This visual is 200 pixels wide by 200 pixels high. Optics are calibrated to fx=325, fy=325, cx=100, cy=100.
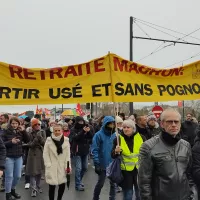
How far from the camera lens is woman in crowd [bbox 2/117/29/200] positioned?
6.48 metres

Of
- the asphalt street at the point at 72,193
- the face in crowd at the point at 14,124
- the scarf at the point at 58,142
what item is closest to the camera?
the scarf at the point at 58,142

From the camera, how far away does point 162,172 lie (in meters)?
3.14

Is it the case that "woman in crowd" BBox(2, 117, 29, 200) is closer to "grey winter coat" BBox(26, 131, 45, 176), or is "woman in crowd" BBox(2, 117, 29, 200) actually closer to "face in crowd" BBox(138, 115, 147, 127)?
"grey winter coat" BBox(26, 131, 45, 176)

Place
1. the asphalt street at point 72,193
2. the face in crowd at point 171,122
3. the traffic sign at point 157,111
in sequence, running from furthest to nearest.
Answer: the traffic sign at point 157,111
the asphalt street at point 72,193
the face in crowd at point 171,122

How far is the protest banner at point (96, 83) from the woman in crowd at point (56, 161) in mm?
1092

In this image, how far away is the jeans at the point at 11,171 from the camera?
646 centimetres

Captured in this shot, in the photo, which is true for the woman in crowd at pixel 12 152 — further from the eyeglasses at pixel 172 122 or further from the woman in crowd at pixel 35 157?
the eyeglasses at pixel 172 122

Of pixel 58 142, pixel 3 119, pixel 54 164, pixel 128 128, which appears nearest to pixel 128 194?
pixel 128 128

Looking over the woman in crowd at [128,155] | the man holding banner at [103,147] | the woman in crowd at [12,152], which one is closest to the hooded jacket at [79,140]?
the woman in crowd at [12,152]

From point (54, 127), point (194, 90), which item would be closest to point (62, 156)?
point (54, 127)

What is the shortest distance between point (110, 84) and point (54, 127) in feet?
4.87

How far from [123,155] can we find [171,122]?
6.87 feet

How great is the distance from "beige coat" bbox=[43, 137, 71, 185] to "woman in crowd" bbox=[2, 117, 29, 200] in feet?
2.94

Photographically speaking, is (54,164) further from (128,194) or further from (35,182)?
(35,182)
